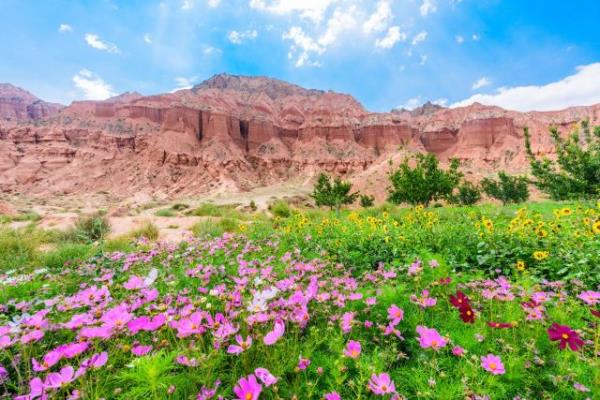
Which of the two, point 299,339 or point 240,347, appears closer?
point 240,347

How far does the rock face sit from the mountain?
0.34 meters

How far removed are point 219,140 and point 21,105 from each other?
248 feet

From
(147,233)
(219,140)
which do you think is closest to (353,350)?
(147,233)

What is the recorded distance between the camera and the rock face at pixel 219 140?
56188mm

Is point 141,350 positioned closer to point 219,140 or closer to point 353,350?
point 353,350

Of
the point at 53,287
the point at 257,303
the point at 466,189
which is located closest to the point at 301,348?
the point at 257,303

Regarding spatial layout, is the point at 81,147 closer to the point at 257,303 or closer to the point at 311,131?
the point at 311,131

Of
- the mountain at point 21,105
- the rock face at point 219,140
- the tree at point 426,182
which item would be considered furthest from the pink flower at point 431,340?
the mountain at point 21,105

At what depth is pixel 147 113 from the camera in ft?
238

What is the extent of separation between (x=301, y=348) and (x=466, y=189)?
44.6 metres

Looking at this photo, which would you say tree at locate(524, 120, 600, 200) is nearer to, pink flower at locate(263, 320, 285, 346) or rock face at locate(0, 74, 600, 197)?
pink flower at locate(263, 320, 285, 346)

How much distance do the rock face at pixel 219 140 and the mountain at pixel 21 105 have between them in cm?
34

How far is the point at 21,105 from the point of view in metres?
90.5

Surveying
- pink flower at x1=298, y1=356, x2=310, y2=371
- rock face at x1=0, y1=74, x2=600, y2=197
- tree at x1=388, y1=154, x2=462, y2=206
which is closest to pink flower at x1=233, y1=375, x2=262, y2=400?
pink flower at x1=298, y1=356, x2=310, y2=371
